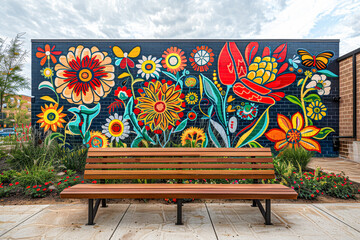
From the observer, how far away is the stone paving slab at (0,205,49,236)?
236 cm

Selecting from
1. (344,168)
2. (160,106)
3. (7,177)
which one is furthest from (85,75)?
(344,168)

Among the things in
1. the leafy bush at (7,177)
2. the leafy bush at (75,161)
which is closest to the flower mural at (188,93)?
the leafy bush at (75,161)

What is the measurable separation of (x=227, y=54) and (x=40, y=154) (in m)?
5.84

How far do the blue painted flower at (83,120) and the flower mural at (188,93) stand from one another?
0.03 m

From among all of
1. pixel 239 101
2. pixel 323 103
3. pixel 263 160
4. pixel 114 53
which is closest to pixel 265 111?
pixel 239 101

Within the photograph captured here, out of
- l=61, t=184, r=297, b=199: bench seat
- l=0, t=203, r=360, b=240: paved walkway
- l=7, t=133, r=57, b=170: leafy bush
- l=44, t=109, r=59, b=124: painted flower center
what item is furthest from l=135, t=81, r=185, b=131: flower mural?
l=61, t=184, r=297, b=199: bench seat

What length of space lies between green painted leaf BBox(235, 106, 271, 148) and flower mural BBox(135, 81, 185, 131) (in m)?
2.15

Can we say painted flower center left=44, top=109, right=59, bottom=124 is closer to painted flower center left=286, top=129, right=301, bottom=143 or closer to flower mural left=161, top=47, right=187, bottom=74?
flower mural left=161, top=47, right=187, bottom=74

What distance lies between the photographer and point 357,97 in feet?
19.5

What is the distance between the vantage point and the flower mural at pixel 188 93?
6.34 meters

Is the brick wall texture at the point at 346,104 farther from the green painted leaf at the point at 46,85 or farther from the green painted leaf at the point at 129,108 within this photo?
the green painted leaf at the point at 46,85

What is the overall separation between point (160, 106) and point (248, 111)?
2878 millimetres

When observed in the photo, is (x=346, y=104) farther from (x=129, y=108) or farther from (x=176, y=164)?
(x=129, y=108)

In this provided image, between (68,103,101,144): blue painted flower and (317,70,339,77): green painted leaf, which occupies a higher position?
(317,70,339,77): green painted leaf
